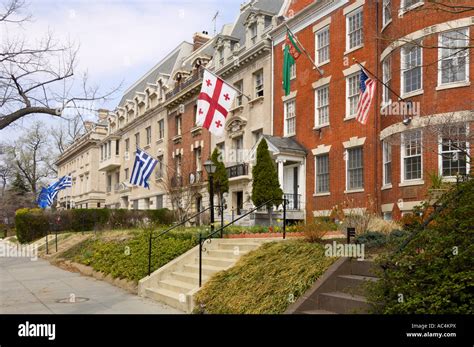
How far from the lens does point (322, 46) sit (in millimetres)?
23141

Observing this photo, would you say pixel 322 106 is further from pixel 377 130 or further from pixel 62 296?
pixel 62 296

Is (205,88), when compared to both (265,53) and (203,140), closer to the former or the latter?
(265,53)

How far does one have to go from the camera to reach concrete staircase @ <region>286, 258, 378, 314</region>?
706 centimetres

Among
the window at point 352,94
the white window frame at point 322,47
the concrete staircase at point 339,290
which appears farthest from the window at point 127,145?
the concrete staircase at point 339,290

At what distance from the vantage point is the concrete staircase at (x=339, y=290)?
23.2ft

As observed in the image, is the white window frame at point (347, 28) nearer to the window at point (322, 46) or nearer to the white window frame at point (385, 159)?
the window at point (322, 46)

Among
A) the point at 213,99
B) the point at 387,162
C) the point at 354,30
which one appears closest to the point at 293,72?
the point at 354,30

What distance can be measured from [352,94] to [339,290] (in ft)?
48.3

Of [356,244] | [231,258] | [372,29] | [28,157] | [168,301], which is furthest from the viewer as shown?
[28,157]

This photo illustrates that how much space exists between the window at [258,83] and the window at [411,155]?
36.2 ft

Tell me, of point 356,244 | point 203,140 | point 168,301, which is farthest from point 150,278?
point 203,140

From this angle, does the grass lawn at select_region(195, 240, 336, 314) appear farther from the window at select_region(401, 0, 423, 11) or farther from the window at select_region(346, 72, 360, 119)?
the window at select_region(346, 72, 360, 119)

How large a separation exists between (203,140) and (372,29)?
1586 cm

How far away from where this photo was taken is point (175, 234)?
47.0 feet
